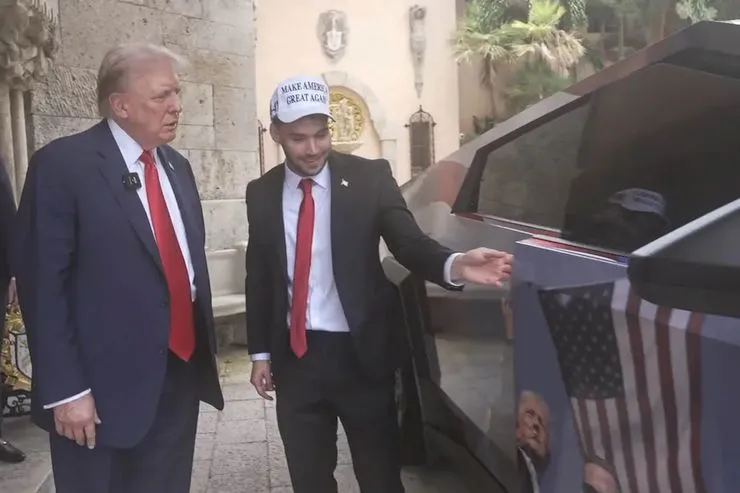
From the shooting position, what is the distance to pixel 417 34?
70.6ft

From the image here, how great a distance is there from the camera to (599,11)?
856 inches

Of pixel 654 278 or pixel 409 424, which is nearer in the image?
pixel 654 278

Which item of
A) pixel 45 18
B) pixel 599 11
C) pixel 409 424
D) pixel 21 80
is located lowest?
pixel 409 424

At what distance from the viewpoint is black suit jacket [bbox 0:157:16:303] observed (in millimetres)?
2609

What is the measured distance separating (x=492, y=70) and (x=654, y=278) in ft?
72.0

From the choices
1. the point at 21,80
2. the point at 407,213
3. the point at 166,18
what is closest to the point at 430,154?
the point at 166,18

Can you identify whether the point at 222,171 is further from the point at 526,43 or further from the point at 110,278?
the point at 526,43

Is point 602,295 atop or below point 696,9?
below

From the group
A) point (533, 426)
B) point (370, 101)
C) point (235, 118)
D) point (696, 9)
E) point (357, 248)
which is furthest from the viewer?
point (370, 101)

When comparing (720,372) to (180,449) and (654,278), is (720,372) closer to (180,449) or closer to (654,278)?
(654,278)

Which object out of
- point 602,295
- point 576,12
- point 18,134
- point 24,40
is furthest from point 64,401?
point 576,12

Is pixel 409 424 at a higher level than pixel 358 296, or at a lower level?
lower

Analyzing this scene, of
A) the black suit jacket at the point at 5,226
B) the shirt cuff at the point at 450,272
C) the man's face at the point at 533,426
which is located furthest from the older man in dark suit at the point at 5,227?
the man's face at the point at 533,426

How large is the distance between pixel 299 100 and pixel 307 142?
4.5 inches
